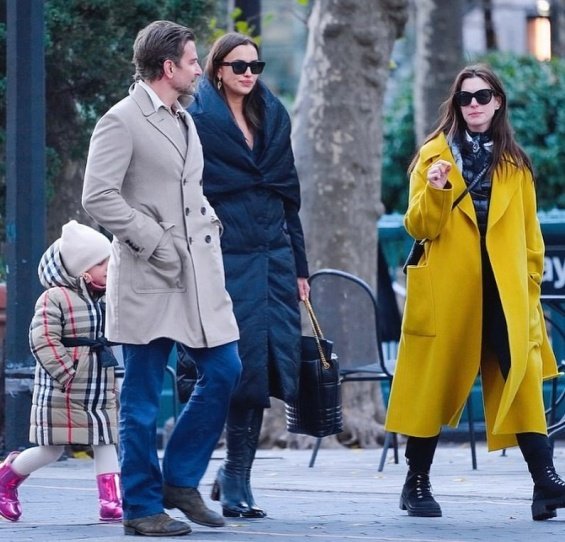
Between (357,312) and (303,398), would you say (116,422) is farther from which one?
(357,312)

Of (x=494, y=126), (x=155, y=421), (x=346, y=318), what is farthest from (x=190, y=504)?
(x=346, y=318)

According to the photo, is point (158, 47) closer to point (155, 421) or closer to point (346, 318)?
point (155, 421)

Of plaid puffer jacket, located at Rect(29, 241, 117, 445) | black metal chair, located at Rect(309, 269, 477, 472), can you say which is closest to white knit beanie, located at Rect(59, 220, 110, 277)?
plaid puffer jacket, located at Rect(29, 241, 117, 445)

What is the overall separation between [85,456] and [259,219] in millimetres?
3349

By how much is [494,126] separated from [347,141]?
16.0ft

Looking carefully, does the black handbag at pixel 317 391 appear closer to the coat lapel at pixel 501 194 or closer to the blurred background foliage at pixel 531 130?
the coat lapel at pixel 501 194

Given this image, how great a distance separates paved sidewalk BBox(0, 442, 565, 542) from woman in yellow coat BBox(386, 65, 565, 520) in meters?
0.26

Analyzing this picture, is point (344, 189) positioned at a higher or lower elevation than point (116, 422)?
higher

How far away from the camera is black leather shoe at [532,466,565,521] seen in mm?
6090

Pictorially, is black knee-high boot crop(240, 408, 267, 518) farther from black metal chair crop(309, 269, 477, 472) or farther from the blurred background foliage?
the blurred background foliage

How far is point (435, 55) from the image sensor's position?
62.2 feet

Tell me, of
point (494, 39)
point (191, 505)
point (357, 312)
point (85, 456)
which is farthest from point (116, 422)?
point (494, 39)

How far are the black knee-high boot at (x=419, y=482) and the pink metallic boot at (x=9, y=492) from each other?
1.49 m

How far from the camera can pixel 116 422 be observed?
638 centimetres
